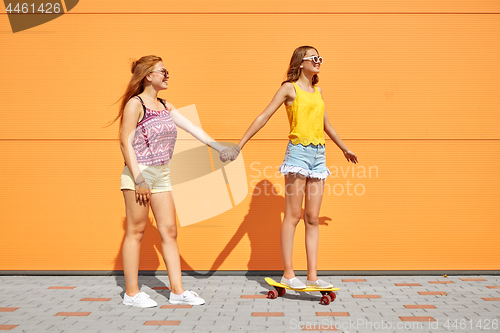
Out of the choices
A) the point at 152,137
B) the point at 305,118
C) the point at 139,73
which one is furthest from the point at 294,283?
the point at 139,73

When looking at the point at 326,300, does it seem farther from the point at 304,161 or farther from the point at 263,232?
the point at 263,232

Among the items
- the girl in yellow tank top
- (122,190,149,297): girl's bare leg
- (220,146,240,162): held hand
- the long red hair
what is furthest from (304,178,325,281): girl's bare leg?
the long red hair

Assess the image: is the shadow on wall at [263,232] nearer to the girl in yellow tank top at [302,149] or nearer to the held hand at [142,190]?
the girl in yellow tank top at [302,149]

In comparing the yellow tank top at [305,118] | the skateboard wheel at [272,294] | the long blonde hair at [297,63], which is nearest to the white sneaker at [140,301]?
the skateboard wheel at [272,294]

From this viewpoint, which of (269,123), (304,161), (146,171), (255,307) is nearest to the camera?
(255,307)

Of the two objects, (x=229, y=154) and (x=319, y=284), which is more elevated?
(x=229, y=154)

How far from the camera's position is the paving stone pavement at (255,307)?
9.07 feet

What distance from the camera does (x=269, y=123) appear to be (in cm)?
435

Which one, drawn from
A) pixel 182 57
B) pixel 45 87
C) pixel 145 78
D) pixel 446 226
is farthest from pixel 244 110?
pixel 446 226

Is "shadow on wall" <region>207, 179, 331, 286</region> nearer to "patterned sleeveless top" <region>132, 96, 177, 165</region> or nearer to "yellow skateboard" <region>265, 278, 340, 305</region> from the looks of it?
"yellow skateboard" <region>265, 278, 340, 305</region>

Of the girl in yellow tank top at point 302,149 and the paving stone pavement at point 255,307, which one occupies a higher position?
the girl in yellow tank top at point 302,149

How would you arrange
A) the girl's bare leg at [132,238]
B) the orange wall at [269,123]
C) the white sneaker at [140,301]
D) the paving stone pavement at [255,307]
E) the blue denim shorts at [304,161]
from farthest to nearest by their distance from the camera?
the orange wall at [269,123], the blue denim shorts at [304,161], the girl's bare leg at [132,238], the white sneaker at [140,301], the paving stone pavement at [255,307]

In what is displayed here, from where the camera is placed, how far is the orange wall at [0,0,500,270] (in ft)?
14.2

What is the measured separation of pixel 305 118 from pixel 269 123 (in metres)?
0.95
